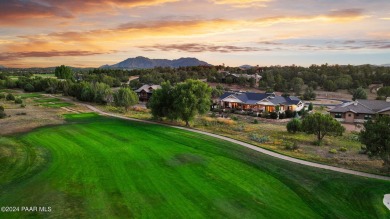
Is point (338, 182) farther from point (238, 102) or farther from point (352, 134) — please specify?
point (238, 102)

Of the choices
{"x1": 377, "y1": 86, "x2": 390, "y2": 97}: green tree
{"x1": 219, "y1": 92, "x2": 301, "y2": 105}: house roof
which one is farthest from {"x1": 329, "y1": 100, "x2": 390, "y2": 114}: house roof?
{"x1": 377, "y1": 86, "x2": 390, "y2": 97}: green tree

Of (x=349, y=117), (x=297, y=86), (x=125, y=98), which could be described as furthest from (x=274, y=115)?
(x=297, y=86)

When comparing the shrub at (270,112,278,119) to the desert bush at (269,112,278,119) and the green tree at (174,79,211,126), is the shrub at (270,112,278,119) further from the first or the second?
the green tree at (174,79,211,126)

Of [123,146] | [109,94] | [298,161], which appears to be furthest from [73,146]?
[109,94]

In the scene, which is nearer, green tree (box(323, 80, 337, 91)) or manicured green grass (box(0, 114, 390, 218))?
manicured green grass (box(0, 114, 390, 218))

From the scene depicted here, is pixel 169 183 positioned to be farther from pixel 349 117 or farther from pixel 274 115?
pixel 349 117

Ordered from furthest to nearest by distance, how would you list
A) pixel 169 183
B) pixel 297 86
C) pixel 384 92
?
pixel 297 86, pixel 384 92, pixel 169 183

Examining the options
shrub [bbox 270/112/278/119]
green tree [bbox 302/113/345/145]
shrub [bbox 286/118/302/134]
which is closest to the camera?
green tree [bbox 302/113/345/145]
